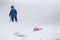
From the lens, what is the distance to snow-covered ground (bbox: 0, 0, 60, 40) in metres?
4.40

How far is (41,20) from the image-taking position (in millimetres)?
5633

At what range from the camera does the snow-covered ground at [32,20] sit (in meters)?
4.40

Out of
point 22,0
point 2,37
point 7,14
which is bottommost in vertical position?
point 2,37

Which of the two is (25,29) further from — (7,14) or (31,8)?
(31,8)

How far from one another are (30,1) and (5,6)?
1001 millimetres

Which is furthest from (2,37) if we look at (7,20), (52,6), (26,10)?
(52,6)

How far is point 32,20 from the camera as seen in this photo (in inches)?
223

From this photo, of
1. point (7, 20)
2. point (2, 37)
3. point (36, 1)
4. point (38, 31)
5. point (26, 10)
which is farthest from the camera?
point (36, 1)

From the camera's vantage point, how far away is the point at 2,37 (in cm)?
434

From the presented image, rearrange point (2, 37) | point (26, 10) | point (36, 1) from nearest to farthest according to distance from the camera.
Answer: point (2, 37) → point (26, 10) → point (36, 1)

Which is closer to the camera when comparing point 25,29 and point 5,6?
point 25,29

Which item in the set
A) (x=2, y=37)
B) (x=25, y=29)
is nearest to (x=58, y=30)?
(x=25, y=29)

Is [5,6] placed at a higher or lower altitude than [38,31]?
higher

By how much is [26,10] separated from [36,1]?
32.6 inches
